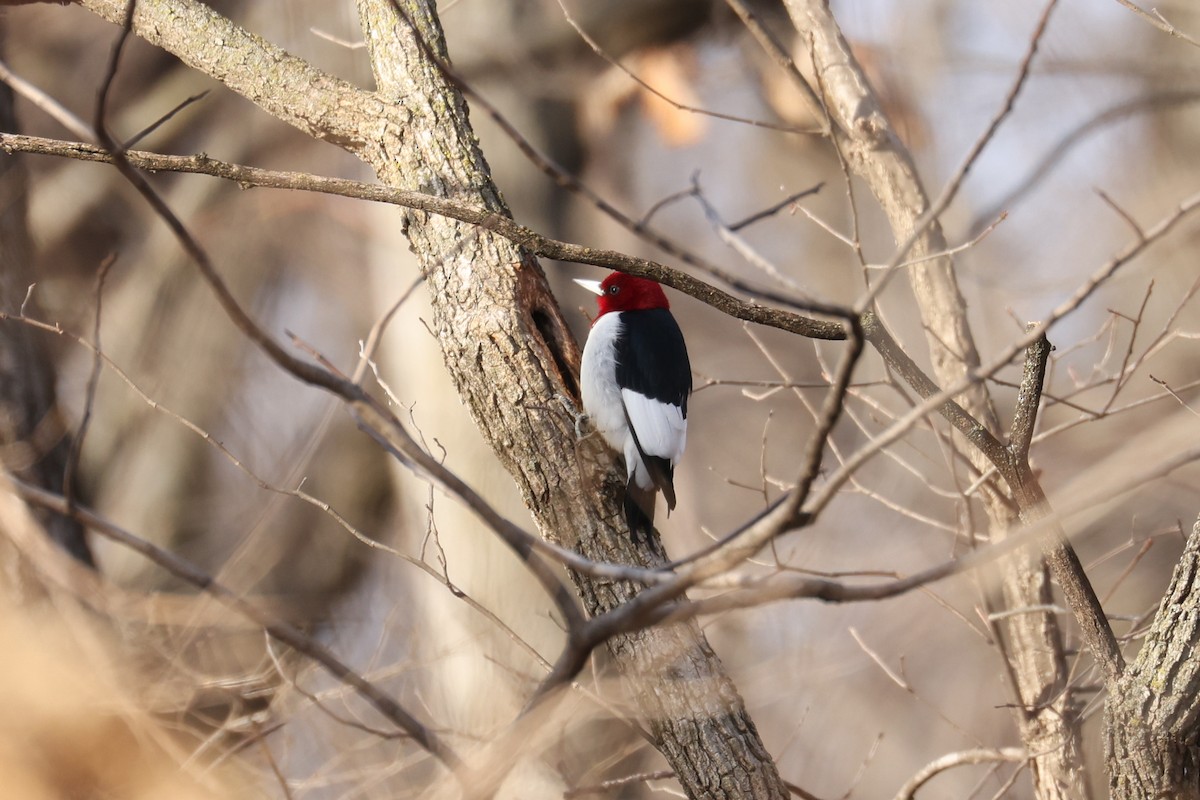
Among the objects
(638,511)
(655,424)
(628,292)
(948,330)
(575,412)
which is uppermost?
(628,292)

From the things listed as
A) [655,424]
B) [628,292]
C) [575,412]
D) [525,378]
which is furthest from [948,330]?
[525,378]

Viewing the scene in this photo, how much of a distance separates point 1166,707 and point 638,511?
1.32 meters

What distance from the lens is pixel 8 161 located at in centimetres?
640

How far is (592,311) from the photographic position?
15.7ft

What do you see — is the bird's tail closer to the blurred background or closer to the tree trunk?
the tree trunk

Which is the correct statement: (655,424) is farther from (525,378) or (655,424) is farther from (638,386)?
(525,378)

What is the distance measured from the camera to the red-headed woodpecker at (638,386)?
3.05 m

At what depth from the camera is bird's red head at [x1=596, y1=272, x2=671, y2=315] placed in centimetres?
393

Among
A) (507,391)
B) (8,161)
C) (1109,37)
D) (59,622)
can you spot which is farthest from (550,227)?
(59,622)

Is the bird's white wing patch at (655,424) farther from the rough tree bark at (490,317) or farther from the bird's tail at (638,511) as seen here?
the rough tree bark at (490,317)

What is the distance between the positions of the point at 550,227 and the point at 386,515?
396 cm

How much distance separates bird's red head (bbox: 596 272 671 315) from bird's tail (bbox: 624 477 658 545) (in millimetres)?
1104

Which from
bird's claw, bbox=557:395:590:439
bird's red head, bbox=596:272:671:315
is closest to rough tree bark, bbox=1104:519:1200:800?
bird's claw, bbox=557:395:590:439

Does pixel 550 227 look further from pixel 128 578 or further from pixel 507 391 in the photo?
pixel 507 391
